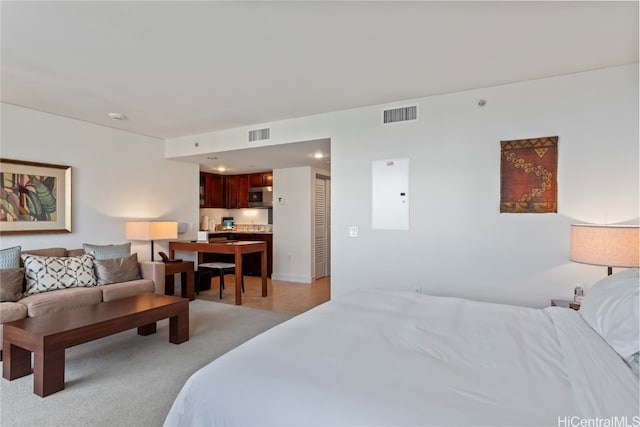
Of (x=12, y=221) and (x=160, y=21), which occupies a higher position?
(x=160, y=21)

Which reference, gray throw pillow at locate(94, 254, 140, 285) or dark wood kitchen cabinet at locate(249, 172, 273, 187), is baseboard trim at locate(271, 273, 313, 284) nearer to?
dark wood kitchen cabinet at locate(249, 172, 273, 187)

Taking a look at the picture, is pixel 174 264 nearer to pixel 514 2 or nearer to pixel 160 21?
pixel 160 21

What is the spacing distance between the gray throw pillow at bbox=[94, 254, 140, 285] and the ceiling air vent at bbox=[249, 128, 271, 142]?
215cm

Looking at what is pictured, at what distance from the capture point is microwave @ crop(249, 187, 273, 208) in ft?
23.6

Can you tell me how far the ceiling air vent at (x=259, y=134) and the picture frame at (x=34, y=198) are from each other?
2278 millimetres

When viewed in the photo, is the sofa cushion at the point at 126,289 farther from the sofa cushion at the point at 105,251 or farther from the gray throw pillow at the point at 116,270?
the sofa cushion at the point at 105,251

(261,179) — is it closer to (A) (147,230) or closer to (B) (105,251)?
(A) (147,230)

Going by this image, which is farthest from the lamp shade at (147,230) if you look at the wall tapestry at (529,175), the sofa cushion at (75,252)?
the wall tapestry at (529,175)

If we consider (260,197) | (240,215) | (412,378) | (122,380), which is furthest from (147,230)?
(412,378)

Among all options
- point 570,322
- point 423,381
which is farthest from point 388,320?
point 570,322

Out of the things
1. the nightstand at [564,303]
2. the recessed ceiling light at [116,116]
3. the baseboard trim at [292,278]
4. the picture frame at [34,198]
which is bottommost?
the baseboard trim at [292,278]

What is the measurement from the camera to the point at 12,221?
12.1ft

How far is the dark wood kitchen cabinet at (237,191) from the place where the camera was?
748 cm

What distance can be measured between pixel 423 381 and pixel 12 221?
14.9 feet
